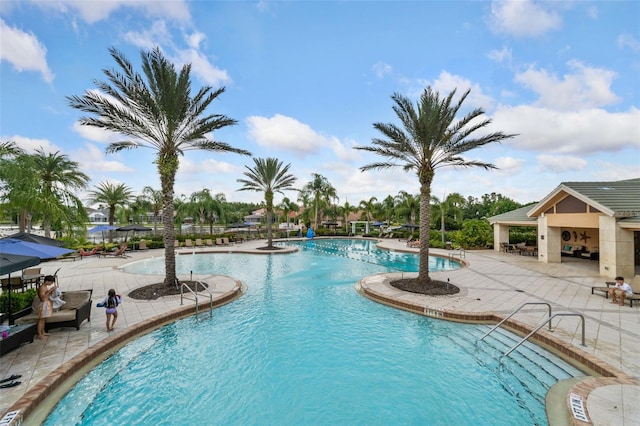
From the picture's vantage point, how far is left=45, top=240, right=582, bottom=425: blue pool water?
4672mm

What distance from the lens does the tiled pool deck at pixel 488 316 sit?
15.6 feet

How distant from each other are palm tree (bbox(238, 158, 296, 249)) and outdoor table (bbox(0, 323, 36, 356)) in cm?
1959

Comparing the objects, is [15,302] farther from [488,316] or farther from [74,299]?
[488,316]

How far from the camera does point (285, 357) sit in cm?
659

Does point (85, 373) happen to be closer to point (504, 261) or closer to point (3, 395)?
point (3, 395)

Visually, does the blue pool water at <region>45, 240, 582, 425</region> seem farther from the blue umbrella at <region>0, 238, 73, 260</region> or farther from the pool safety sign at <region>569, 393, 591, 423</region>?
the blue umbrella at <region>0, 238, 73, 260</region>

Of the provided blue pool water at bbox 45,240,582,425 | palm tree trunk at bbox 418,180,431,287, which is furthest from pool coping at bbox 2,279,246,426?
palm tree trunk at bbox 418,180,431,287

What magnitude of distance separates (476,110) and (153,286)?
603 inches

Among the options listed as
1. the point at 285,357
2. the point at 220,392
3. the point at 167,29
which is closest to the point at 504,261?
the point at 285,357

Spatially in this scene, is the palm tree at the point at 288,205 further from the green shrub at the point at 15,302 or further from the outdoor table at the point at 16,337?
the outdoor table at the point at 16,337

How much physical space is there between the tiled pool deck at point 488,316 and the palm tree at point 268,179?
499 inches

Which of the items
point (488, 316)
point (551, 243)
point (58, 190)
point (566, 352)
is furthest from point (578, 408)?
point (58, 190)

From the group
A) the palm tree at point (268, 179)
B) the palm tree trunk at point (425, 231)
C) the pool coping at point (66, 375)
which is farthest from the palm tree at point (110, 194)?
the palm tree trunk at point (425, 231)

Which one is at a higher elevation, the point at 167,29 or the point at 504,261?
the point at 167,29
